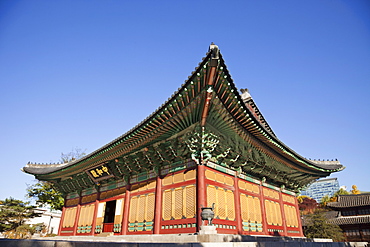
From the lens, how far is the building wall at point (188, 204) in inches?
484

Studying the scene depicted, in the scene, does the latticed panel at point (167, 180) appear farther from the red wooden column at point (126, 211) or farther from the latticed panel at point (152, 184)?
the red wooden column at point (126, 211)

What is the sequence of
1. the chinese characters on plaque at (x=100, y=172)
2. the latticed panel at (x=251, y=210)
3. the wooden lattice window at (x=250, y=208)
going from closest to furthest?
the wooden lattice window at (x=250, y=208), the latticed panel at (x=251, y=210), the chinese characters on plaque at (x=100, y=172)

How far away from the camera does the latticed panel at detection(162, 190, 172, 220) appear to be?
12.9 metres

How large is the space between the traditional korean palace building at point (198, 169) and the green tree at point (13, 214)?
17129mm

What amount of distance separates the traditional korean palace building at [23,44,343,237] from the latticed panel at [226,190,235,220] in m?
0.05

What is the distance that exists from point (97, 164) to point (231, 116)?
1068 centimetres

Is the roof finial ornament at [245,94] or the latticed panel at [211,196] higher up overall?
the roof finial ornament at [245,94]

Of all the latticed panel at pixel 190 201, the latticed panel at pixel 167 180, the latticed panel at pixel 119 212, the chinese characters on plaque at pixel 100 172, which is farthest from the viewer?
the chinese characters on plaque at pixel 100 172

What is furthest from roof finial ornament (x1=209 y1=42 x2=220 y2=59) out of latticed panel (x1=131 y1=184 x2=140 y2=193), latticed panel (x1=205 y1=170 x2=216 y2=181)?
latticed panel (x1=131 y1=184 x2=140 y2=193)

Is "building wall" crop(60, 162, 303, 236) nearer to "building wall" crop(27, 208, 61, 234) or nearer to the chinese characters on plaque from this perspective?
the chinese characters on plaque

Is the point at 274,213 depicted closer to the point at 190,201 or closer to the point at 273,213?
the point at 273,213

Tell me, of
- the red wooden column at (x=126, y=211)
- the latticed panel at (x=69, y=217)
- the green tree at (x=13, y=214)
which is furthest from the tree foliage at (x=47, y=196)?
the red wooden column at (x=126, y=211)

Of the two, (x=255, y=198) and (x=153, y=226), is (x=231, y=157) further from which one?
(x=153, y=226)

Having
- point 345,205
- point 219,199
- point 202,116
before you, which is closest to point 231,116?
point 202,116
